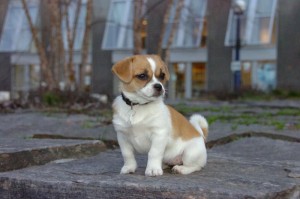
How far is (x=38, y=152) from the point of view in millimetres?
3705

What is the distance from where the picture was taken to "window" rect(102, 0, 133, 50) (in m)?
28.1

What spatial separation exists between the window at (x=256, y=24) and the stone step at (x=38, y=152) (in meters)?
21.2

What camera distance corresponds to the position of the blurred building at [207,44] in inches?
985

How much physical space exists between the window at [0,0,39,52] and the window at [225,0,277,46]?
1236 centimetres

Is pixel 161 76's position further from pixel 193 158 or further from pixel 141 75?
pixel 193 158

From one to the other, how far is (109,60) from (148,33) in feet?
9.48

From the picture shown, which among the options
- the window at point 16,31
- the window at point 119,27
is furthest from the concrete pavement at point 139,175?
the window at point 16,31

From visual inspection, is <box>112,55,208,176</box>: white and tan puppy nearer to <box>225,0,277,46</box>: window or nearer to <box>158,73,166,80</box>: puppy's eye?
<box>158,73,166,80</box>: puppy's eye

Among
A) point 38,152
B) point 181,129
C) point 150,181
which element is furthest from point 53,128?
point 150,181

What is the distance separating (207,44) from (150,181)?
24314mm

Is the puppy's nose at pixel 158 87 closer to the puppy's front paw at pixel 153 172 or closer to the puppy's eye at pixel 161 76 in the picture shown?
the puppy's eye at pixel 161 76

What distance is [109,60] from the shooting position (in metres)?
29.3

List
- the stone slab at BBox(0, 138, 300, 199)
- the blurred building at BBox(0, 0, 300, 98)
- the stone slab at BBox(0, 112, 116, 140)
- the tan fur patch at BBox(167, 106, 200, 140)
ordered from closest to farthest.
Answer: the stone slab at BBox(0, 138, 300, 199) < the tan fur patch at BBox(167, 106, 200, 140) < the stone slab at BBox(0, 112, 116, 140) < the blurred building at BBox(0, 0, 300, 98)

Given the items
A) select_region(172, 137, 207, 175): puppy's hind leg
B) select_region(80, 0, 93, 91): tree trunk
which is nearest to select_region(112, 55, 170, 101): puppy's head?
select_region(172, 137, 207, 175): puppy's hind leg
